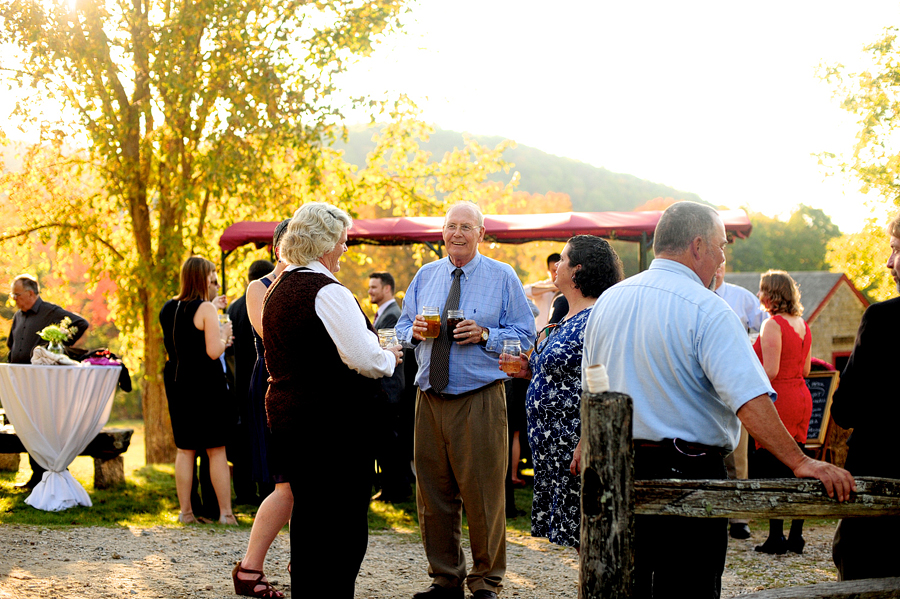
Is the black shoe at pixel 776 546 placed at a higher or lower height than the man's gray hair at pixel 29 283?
lower

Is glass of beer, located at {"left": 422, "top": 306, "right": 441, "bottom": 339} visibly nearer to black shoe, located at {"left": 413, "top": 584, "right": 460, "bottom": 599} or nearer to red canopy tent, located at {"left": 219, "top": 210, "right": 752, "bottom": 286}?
black shoe, located at {"left": 413, "top": 584, "right": 460, "bottom": 599}

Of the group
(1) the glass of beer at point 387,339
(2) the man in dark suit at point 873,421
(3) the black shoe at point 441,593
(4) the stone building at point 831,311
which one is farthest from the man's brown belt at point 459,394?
(4) the stone building at point 831,311

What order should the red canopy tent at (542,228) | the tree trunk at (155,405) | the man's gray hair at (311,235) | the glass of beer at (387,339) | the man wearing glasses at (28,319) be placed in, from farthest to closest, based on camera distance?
the tree trunk at (155,405) → the red canopy tent at (542,228) → the man wearing glasses at (28,319) → the glass of beer at (387,339) → the man's gray hair at (311,235)

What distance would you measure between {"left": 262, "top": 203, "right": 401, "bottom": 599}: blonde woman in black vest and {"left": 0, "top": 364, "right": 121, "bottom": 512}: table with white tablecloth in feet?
13.8

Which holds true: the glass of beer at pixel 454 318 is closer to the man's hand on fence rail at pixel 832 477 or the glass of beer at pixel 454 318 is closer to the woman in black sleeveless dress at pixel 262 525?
the woman in black sleeveless dress at pixel 262 525

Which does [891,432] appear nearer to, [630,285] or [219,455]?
[630,285]

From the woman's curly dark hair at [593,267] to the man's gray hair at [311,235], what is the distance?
45.4 inches

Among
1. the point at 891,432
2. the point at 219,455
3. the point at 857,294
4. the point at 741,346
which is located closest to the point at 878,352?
the point at 891,432

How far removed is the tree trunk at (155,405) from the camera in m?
10.6

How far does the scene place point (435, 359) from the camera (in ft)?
13.1

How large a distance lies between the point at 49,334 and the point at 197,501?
6.45ft

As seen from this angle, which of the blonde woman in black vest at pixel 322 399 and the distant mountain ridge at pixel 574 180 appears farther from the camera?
the distant mountain ridge at pixel 574 180

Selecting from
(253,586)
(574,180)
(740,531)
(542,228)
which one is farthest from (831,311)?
(574,180)

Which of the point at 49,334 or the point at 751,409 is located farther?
the point at 49,334
